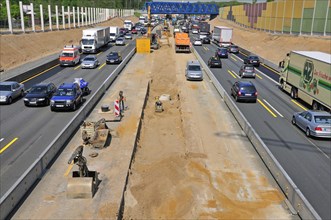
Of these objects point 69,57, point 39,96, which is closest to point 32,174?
point 39,96

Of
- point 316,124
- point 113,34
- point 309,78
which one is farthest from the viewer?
point 113,34

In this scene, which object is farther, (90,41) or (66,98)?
(90,41)

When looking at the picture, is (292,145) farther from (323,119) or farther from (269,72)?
(269,72)

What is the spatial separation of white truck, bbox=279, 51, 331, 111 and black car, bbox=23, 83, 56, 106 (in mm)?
21202

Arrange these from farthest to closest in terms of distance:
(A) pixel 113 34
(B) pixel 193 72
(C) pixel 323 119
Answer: (A) pixel 113 34 < (B) pixel 193 72 < (C) pixel 323 119

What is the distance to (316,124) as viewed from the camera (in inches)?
856

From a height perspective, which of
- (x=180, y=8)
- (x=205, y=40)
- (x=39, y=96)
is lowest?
(x=39, y=96)

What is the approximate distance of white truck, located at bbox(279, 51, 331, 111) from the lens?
84.5ft

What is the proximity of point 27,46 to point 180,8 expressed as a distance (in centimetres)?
7476

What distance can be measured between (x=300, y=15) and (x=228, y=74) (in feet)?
114

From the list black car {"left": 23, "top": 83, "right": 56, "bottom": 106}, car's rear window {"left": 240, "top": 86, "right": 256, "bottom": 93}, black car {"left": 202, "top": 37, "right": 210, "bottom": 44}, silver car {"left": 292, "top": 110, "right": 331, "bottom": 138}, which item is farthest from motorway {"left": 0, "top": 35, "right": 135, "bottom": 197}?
black car {"left": 202, "top": 37, "right": 210, "bottom": 44}

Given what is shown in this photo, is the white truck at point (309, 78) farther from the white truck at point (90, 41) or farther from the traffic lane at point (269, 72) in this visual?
the white truck at point (90, 41)

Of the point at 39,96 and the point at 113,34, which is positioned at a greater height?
the point at 113,34

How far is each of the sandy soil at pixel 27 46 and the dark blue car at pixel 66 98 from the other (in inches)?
931
